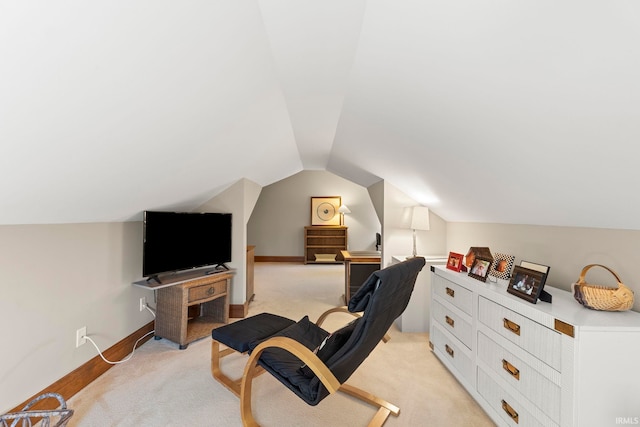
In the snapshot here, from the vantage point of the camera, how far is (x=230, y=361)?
249 centimetres

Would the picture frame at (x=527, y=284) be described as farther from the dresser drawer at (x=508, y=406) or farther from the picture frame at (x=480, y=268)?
the dresser drawer at (x=508, y=406)

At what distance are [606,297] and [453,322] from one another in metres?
1.07

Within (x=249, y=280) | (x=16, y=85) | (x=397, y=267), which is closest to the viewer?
(x=16, y=85)

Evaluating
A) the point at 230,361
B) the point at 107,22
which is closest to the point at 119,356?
the point at 230,361

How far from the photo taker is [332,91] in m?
2.08

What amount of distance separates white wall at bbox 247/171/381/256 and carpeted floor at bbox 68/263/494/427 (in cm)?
490

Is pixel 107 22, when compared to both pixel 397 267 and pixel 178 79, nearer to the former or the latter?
pixel 178 79

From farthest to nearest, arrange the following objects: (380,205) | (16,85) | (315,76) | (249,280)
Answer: (249,280), (380,205), (315,76), (16,85)

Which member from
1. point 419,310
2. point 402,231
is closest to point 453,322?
point 419,310

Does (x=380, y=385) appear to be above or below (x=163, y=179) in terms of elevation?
below

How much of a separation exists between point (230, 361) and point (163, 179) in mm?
1686

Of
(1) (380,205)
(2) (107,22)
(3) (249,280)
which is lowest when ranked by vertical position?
(3) (249,280)

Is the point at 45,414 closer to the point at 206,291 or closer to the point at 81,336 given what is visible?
the point at 81,336

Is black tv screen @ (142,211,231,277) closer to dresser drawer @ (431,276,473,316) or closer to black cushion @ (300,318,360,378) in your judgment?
black cushion @ (300,318,360,378)
